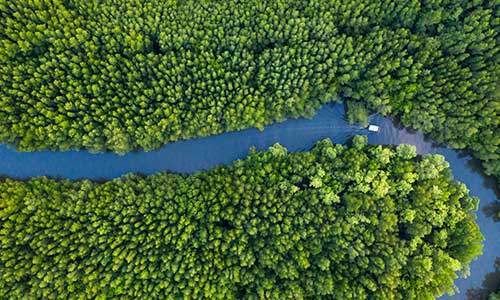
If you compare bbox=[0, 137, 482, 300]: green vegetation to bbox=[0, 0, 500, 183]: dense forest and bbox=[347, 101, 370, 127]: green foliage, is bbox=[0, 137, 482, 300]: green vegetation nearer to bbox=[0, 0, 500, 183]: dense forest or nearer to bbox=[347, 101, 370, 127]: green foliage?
bbox=[347, 101, 370, 127]: green foliage

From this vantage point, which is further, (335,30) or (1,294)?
(335,30)

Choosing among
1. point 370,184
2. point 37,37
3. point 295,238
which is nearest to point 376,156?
point 370,184

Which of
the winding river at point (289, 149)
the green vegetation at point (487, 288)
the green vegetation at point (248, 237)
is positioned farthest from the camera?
the green vegetation at point (487, 288)

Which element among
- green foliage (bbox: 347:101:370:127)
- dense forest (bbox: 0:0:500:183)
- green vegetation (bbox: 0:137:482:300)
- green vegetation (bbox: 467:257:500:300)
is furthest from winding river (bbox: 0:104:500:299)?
green vegetation (bbox: 0:137:482:300)

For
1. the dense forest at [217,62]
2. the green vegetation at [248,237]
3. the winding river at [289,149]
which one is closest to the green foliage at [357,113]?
the winding river at [289,149]

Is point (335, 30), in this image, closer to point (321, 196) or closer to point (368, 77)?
point (368, 77)

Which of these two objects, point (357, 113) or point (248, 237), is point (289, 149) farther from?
point (248, 237)

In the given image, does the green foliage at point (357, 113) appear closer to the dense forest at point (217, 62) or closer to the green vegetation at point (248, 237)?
the dense forest at point (217, 62)
